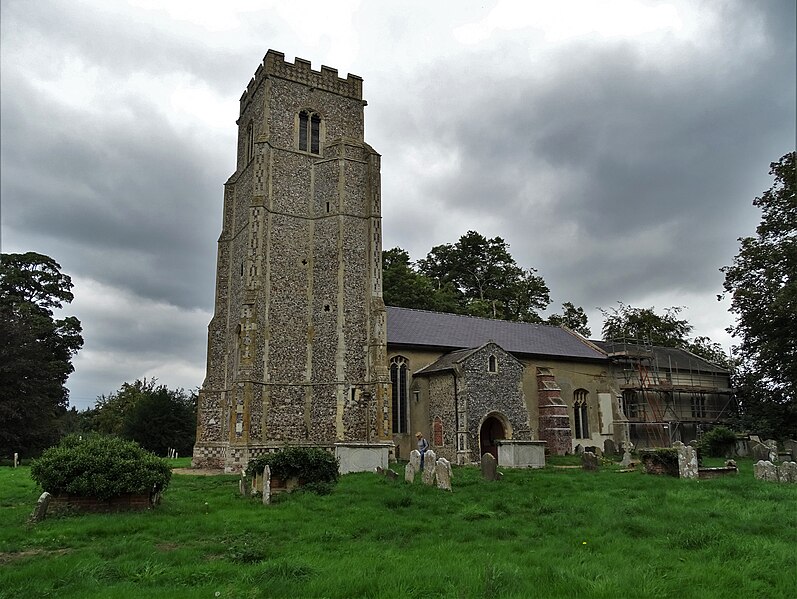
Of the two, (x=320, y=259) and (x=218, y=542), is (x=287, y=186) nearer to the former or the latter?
(x=320, y=259)

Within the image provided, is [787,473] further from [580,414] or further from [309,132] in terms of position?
[309,132]

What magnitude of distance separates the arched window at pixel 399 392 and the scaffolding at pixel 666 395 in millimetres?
12768

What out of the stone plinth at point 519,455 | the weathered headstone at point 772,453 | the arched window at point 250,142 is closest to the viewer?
the stone plinth at point 519,455

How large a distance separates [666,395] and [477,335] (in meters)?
12.2

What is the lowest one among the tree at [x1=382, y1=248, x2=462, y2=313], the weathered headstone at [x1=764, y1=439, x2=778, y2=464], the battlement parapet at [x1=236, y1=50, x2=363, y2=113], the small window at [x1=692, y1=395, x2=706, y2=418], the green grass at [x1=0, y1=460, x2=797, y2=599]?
the green grass at [x1=0, y1=460, x2=797, y2=599]

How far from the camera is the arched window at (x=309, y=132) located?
26.8m

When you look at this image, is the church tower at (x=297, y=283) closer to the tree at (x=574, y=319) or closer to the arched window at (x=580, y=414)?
the arched window at (x=580, y=414)

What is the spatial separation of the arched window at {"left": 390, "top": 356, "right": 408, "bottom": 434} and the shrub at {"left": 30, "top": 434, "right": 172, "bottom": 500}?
15.3 metres

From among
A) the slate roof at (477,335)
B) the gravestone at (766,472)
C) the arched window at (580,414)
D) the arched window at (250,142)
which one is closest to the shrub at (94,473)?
the gravestone at (766,472)

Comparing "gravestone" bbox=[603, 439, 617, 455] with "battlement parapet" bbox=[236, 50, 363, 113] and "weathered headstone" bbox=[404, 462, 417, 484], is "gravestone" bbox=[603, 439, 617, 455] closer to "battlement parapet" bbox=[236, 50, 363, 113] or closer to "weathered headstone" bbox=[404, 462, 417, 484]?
"weathered headstone" bbox=[404, 462, 417, 484]

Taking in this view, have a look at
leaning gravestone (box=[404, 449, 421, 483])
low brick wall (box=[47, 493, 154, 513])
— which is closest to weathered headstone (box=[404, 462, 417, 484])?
leaning gravestone (box=[404, 449, 421, 483])

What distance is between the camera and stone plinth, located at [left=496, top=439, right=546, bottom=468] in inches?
763

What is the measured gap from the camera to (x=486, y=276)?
168 ft

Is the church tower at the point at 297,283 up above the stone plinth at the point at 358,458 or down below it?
above
